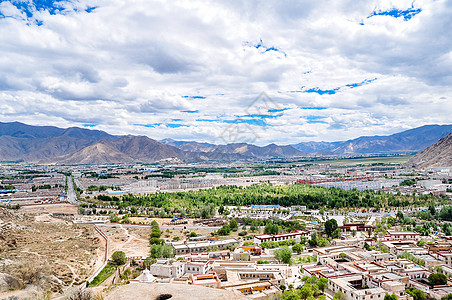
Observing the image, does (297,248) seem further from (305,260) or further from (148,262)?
(148,262)

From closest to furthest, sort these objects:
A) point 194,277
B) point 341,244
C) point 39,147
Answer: point 194,277 < point 341,244 < point 39,147

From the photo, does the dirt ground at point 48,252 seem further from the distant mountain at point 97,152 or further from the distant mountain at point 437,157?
the distant mountain at point 97,152

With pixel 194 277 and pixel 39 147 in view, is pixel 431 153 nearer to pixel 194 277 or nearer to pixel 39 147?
pixel 194 277

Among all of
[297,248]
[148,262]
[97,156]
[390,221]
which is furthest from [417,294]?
[97,156]

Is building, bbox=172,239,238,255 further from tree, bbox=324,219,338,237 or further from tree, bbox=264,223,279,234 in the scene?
tree, bbox=324,219,338,237

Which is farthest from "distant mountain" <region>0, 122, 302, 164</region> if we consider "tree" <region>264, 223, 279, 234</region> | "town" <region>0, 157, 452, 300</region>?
"tree" <region>264, 223, 279, 234</region>

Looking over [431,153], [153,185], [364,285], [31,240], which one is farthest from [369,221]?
[431,153]
